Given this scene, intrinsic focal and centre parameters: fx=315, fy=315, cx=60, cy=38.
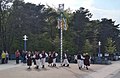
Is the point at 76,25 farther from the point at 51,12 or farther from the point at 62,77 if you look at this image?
the point at 62,77

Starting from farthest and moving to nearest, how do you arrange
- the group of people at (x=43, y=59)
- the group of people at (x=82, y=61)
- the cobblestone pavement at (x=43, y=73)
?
1. the group of people at (x=82, y=61)
2. the group of people at (x=43, y=59)
3. the cobblestone pavement at (x=43, y=73)

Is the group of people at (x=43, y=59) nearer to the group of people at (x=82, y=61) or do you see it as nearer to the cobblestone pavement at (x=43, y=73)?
the group of people at (x=82, y=61)

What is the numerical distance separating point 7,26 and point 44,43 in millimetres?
8743

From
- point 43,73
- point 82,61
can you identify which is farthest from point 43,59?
point 43,73

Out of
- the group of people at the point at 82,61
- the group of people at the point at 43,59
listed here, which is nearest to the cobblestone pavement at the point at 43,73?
the group of people at the point at 43,59

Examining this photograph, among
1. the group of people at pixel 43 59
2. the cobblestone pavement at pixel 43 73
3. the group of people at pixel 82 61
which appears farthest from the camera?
the group of people at pixel 82 61

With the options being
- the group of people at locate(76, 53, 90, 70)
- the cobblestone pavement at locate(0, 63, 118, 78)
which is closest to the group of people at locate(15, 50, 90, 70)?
the group of people at locate(76, 53, 90, 70)

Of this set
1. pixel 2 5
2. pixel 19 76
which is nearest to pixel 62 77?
pixel 19 76

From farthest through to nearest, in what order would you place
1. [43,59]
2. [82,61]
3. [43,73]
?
[82,61]
[43,59]
[43,73]

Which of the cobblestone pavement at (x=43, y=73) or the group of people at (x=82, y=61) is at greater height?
the group of people at (x=82, y=61)

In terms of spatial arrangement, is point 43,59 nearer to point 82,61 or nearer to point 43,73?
point 82,61

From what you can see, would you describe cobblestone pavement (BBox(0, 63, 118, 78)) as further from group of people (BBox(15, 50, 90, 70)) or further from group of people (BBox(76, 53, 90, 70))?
group of people (BBox(76, 53, 90, 70))

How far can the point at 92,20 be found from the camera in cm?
8538

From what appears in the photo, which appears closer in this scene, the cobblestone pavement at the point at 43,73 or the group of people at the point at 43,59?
the cobblestone pavement at the point at 43,73
